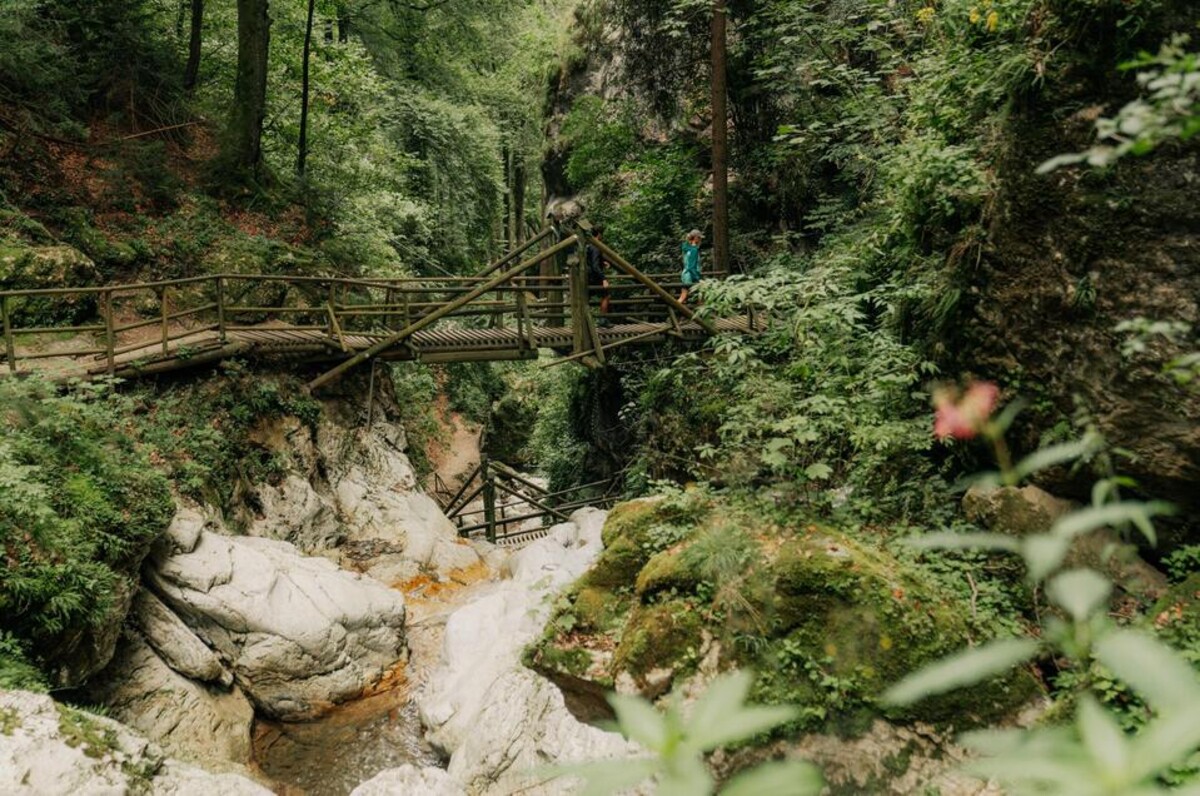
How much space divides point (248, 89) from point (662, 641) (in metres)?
14.8

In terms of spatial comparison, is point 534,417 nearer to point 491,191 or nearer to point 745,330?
point 491,191

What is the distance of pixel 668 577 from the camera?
492 cm

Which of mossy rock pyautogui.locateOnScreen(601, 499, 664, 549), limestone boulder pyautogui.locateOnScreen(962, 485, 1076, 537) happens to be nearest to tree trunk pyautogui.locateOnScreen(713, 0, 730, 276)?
mossy rock pyautogui.locateOnScreen(601, 499, 664, 549)

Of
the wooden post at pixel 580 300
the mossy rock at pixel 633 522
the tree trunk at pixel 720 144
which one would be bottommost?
the mossy rock at pixel 633 522

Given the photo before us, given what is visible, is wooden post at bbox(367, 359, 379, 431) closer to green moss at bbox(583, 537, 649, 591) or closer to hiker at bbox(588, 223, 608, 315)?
hiker at bbox(588, 223, 608, 315)

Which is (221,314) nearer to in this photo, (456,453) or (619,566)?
(619,566)

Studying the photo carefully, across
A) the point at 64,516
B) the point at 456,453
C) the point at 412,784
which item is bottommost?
the point at 456,453

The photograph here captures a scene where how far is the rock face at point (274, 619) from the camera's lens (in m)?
7.51

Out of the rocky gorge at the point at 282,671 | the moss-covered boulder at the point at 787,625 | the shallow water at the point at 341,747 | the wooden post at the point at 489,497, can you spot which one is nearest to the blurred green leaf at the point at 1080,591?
the moss-covered boulder at the point at 787,625

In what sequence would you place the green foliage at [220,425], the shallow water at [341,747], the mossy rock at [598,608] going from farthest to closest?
1. the green foliage at [220,425]
2. the shallow water at [341,747]
3. the mossy rock at [598,608]

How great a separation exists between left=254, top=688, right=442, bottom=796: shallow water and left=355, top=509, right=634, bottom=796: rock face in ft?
1.14

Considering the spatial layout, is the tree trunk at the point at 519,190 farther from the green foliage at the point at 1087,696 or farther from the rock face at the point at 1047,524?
the green foliage at the point at 1087,696

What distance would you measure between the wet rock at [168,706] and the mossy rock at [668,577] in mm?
4370

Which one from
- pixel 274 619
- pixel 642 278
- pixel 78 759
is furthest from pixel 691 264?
pixel 78 759
